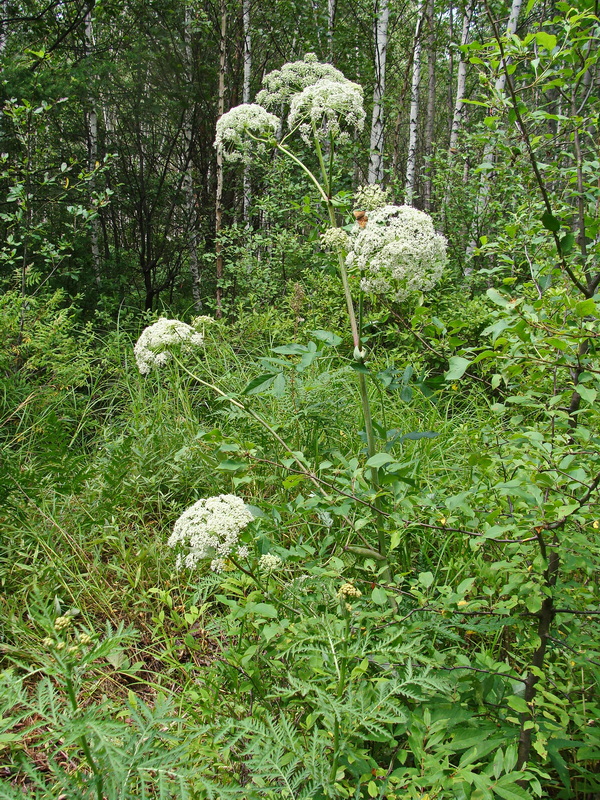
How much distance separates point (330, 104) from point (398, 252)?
25.8 inches

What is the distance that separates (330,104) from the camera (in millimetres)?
1650

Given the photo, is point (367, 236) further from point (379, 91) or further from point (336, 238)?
point (379, 91)

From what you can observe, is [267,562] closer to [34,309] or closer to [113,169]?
[34,309]

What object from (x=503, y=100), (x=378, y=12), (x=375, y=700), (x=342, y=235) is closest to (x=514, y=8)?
(x=378, y=12)

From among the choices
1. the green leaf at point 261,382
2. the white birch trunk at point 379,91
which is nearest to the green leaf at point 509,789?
the green leaf at point 261,382

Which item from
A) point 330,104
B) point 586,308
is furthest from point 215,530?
point 330,104

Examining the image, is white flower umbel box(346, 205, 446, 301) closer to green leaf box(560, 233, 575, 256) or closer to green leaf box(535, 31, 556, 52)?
green leaf box(560, 233, 575, 256)

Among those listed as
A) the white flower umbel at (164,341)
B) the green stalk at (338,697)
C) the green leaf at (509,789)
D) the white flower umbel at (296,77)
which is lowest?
the green leaf at (509,789)

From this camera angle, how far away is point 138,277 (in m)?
8.84

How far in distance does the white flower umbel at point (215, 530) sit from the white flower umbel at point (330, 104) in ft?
4.08

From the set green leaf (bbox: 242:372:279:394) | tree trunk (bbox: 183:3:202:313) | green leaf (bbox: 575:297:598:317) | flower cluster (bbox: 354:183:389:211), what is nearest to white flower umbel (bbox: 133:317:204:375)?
green leaf (bbox: 242:372:279:394)

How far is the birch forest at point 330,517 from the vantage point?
114 centimetres

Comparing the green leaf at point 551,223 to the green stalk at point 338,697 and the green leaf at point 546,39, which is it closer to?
the green leaf at point 546,39

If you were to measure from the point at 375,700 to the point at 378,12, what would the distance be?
839 centimetres
